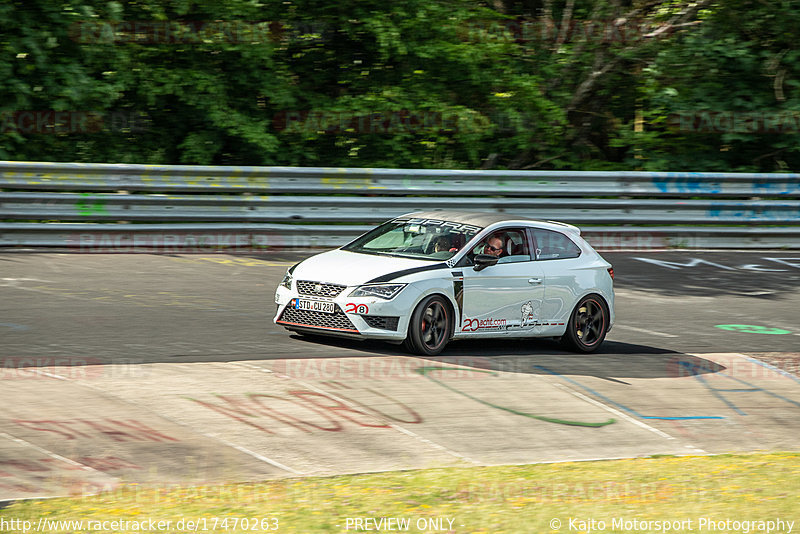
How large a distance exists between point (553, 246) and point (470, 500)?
19.4ft

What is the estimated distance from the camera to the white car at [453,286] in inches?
399

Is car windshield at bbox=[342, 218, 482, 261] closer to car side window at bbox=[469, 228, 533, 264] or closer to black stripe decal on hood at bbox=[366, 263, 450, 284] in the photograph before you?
car side window at bbox=[469, 228, 533, 264]

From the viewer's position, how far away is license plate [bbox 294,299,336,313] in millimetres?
10195

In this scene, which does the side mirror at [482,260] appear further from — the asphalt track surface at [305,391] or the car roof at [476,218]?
the asphalt track surface at [305,391]

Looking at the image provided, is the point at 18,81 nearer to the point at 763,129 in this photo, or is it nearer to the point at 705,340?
the point at 705,340

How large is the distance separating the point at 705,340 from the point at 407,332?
416 cm

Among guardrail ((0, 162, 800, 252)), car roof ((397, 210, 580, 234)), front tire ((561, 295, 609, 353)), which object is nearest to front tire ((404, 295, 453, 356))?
car roof ((397, 210, 580, 234))

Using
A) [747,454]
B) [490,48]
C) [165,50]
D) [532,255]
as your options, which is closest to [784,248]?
[490,48]

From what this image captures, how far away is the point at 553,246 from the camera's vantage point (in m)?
11.7

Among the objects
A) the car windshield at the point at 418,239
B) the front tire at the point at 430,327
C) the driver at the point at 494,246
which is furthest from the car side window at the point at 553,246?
the front tire at the point at 430,327

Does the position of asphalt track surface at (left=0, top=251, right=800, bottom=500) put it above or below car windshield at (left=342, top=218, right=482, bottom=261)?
below

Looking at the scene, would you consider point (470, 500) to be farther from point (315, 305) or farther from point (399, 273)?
point (315, 305)

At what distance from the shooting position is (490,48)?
19.2 metres

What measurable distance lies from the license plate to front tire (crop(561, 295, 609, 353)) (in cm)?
282
